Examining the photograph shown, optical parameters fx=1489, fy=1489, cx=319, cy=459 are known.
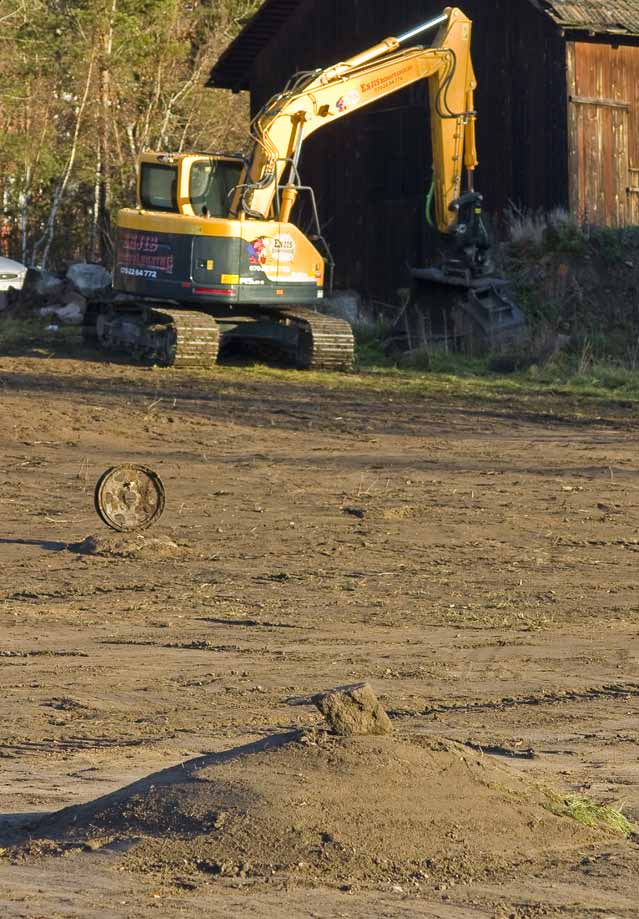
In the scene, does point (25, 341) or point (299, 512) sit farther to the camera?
point (25, 341)

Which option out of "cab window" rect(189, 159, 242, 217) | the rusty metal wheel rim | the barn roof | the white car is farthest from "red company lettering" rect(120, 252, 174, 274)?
the rusty metal wheel rim

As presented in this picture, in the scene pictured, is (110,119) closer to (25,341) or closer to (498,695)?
(25,341)

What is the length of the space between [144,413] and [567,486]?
5793 millimetres

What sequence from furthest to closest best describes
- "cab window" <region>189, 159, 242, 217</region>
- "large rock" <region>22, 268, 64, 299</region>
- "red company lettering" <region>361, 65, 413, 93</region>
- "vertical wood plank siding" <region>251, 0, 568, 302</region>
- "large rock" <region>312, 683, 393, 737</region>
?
"large rock" <region>22, 268, 64, 299</region> → "vertical wood plank siding" <region>251, 0, 568, 302</region> → "red company lettering" <region>361, 65, 413, 93</region> → "cab window" <region>189, 159, 242, 217</region> → "large rock" <region>312, 683, 393, 737</region>

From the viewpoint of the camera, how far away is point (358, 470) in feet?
49.3

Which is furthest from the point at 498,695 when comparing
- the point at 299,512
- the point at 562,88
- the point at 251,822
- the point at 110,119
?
the point at 110,119

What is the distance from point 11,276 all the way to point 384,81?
32.6 ft

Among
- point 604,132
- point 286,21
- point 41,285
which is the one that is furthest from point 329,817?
point 286,21

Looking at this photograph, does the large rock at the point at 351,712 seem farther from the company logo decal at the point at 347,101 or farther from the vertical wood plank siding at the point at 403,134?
the vertical wood plank siding at the point at 403,134

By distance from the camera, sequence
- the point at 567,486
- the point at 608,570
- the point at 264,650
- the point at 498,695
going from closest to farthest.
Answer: the point at 498,695 → the point at 264,650 → the point at 608,570 → the point at 567,486

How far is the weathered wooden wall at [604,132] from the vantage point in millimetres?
26438

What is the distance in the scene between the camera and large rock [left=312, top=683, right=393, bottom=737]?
5777mm

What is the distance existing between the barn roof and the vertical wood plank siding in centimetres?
31

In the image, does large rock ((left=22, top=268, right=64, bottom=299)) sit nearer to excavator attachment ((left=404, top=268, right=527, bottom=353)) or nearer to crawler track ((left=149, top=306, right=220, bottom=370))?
excavator attachment ((left=404, top=268, right=527, bottom=353))
